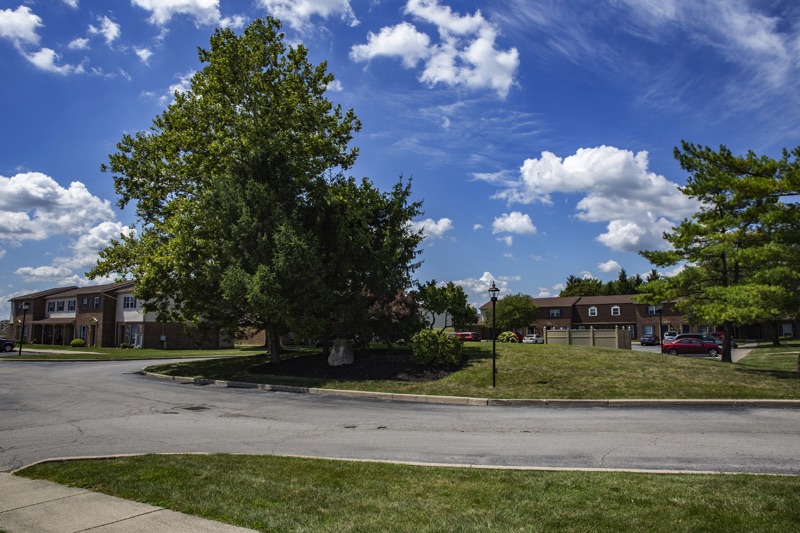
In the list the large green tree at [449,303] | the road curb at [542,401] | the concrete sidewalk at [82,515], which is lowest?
the road curb at [542,401]

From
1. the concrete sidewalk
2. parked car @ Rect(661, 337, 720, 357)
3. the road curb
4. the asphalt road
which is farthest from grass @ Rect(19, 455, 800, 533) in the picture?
parked car @ Rect(661, 337, 720, 357)

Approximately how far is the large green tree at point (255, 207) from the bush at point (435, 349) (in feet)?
11.1

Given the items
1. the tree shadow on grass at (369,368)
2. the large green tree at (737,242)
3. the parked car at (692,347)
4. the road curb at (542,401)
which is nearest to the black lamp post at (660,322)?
the parked car at (692,347)

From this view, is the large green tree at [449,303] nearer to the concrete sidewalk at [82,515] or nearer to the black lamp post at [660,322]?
the concrete sidewalk at [82,515]

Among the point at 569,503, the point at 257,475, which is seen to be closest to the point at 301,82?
the point at 257,475

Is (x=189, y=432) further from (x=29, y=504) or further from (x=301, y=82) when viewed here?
(x=301, y=82)

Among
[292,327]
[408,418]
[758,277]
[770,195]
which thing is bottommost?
[408,418]

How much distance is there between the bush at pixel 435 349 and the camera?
21.5 meters

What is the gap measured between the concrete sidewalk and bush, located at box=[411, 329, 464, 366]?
15.8m

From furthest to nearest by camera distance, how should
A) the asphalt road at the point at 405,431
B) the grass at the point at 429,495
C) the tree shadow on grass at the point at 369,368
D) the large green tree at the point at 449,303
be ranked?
1. the large green tree at the point at 449,303
2. the tree shadow on grass at the point at 369,368
3. the asphalt road at the point at 405,431
4. the grass at the point at 429,495

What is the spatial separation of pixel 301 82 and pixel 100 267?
13962 millimetres

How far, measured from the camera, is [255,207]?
76.6 feet

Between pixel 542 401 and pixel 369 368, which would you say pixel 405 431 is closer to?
pixel 542 401

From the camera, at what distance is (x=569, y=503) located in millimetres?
5922
